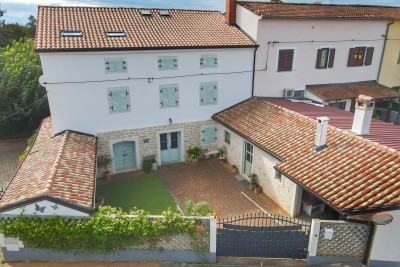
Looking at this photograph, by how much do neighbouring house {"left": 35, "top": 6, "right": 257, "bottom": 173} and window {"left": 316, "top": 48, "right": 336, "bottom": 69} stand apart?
514 cm

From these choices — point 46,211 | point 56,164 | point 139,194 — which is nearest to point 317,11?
point 139,194

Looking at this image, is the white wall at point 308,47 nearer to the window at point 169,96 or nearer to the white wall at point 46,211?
the window at point 169,96

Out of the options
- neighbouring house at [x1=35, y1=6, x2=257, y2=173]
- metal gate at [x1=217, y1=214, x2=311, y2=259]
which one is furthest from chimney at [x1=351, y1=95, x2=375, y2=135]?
neighbouring house at [x1=35, y1=6, x2=257, y2=173]

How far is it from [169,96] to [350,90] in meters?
12.5

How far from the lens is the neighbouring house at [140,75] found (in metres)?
14.7

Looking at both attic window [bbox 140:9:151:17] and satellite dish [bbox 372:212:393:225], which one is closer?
satellite dish [bbox 372:212:393:225]

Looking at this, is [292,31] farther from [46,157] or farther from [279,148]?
[46,157]

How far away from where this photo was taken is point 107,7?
1783 cm

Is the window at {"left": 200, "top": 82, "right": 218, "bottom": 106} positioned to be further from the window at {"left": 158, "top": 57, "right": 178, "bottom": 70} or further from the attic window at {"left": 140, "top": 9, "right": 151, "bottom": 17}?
the attic window at {"left": 140, "top": 9, "right": 151, "bottom": 17}

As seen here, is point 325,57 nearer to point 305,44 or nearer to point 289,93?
point 305,44

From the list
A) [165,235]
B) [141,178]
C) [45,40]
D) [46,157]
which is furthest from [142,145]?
[165,235]

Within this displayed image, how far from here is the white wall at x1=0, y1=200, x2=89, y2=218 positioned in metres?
9.39

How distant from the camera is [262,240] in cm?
992

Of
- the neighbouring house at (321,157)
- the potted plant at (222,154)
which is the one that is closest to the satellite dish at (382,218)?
the neighbouring house at (321,157)
